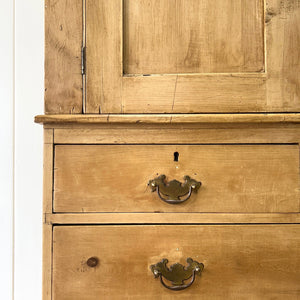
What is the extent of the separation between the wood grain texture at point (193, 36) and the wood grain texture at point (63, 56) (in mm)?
107

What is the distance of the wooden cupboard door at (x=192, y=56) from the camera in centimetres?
76

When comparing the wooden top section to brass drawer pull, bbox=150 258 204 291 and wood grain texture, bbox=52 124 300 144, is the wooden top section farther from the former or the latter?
brass drawer pull, bbox=150 258 204 291

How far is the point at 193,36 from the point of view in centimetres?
78

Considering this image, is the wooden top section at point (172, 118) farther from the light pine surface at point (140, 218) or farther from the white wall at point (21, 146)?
the white wall at point (21, 146)

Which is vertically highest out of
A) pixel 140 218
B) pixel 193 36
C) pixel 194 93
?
pixel 193 36

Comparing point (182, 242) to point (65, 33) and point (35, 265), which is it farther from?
point (35, 265)

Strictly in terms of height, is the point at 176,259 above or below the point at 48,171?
below

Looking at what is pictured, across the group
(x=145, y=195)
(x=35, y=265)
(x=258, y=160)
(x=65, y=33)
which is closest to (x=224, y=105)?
(x=258, y=160)

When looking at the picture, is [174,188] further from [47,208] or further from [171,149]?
[47,208]

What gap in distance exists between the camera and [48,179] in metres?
0.75

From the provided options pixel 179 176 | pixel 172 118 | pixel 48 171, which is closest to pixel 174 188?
pixel 179 176

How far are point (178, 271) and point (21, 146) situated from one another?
0.74 m

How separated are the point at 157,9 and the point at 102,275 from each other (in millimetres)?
576

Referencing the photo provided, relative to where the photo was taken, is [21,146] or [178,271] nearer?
[178,271]
